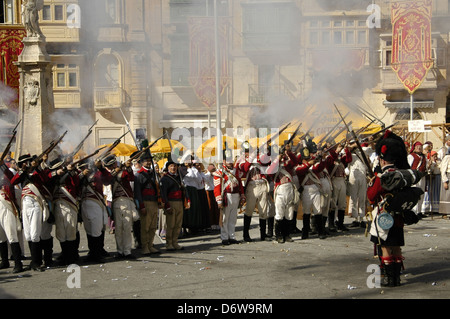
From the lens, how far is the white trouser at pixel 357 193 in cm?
1221

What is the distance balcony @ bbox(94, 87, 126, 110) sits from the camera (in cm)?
2466

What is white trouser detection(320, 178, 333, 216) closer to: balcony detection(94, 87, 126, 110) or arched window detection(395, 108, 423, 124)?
balcony detection(94, 87, 126, 110)

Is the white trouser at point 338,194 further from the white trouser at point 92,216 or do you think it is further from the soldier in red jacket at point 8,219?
the soldier in red jacket at point 8,219

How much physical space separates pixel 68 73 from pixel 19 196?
19.5 m

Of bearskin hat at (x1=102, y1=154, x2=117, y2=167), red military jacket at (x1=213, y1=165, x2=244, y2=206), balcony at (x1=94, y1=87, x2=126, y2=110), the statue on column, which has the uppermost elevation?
the statue on column

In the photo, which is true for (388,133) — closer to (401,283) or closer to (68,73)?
(401,283)

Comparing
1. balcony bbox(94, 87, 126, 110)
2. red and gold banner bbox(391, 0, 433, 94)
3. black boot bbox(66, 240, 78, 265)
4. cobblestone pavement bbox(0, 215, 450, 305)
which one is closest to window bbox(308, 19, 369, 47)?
red and gold banner bbox(391, 0, 433, 94)

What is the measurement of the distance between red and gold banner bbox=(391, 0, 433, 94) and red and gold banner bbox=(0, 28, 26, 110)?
1246 centimetres

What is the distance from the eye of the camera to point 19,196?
9758mm

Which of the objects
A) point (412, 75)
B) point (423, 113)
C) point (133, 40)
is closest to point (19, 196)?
point (133, 40)

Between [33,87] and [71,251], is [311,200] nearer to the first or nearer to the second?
[71,251]

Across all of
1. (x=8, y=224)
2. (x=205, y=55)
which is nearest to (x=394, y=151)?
(x=8, y=224)

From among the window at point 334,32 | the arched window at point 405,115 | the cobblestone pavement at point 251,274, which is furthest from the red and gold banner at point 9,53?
the arched window at point 405,115

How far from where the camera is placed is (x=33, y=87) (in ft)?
44.8
